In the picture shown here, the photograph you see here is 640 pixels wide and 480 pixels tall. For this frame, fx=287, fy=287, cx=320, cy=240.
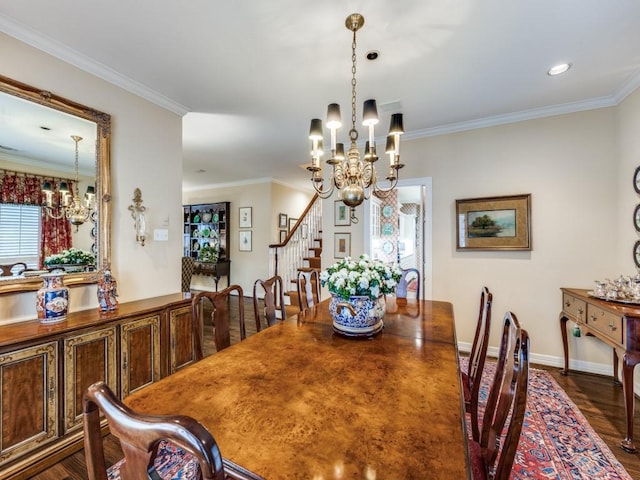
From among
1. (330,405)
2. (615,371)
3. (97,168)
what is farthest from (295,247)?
(330,405)

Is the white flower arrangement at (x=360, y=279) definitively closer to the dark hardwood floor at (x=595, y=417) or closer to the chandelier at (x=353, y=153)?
the chandelier at (x=353, y=153)

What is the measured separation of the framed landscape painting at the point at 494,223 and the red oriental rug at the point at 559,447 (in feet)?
5.05

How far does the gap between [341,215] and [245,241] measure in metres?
3.44

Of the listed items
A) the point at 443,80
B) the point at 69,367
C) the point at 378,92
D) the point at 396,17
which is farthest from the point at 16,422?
the point at 443,80

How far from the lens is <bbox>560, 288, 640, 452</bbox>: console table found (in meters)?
1.91

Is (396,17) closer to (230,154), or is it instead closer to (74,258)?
(74,258)

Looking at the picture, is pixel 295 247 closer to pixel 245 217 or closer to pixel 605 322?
pixel 245 217

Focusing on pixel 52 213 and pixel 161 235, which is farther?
pixel 161 235

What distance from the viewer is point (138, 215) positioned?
2.69 m

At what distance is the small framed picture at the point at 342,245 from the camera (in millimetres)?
4184

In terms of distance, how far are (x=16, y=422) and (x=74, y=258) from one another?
1.11 meters

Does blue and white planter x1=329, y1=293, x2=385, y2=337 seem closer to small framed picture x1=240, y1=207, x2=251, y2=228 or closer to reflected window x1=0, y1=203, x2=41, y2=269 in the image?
reflected window x1=0, y1=203, x2=41, y2=269

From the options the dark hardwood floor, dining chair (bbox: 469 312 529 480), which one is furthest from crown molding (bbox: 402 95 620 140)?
dining chair (bbox: 469 312 529 480)

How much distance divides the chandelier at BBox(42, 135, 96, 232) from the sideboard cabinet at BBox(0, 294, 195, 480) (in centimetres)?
76
